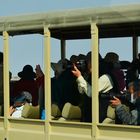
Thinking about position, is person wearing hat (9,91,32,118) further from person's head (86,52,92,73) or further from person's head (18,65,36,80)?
person's head (86,52,92,73)

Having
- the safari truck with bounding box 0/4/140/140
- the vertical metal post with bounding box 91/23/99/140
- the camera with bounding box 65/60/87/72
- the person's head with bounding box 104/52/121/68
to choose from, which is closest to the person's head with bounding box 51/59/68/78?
the camera with bounding box 65/60/87/72

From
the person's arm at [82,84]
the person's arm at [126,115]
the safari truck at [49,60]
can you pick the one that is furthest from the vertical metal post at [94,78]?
the person's arm at [126,115]

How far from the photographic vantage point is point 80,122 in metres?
5.45

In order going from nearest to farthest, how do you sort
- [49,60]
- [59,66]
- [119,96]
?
[119,96] < [49,60] < [59,66]

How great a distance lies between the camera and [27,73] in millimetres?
6953

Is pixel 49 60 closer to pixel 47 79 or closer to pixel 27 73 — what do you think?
pixel 47 79

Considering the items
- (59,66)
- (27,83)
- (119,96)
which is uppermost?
(59,66)

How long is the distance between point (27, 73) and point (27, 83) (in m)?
0.16

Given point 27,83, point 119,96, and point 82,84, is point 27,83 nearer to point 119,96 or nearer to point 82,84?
point 82,84

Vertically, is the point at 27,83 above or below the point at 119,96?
above

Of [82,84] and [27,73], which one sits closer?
[82,84]

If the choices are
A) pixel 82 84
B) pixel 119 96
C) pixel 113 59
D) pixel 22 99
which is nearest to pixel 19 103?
pixel 22 99

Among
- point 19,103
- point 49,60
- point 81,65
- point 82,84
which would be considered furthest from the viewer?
point 19,103

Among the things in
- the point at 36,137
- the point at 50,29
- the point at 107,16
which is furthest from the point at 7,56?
the point at 107,16
